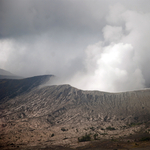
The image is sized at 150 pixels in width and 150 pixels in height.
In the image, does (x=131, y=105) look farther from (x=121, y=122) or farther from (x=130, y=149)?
(x=130, y=149)

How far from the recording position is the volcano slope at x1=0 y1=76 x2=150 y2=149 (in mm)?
64438

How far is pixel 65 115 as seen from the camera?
99250mm

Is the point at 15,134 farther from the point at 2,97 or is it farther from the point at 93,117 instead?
the point at 2,97

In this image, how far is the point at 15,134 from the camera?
65.5 meters

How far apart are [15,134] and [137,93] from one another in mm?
103027

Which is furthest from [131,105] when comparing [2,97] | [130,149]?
[2,97]

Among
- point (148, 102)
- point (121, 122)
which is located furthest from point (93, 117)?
point (148, 102)

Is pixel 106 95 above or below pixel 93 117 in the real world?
above

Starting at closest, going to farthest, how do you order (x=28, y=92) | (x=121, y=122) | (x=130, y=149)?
1. (x=130, y=149)
2. (x=121, y=122)
3. (x=28, y=92)

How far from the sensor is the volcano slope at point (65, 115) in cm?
6444

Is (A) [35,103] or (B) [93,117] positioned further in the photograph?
(A) [35,103]

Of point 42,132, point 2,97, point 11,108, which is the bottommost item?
point 42,132

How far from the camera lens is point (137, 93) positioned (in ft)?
404

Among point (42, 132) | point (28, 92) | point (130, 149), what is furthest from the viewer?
point (28, 92)
